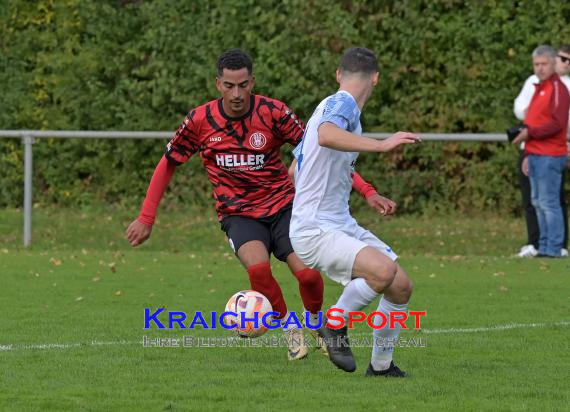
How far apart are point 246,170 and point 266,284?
0.75 m

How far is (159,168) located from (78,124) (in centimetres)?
1209

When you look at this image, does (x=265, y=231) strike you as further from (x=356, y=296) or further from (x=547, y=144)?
(x=547, y=144)

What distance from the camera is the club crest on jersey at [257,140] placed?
8812 mm

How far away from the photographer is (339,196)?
7652mm

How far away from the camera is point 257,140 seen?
8.82 metres

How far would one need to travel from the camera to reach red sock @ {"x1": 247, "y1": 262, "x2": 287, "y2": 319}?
8555mm

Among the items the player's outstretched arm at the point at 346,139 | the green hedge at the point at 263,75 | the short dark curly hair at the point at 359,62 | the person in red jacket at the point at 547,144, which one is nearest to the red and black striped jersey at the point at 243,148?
the short dark curly hair at the point at 359,62

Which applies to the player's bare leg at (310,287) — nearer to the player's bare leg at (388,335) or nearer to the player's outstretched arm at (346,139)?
the player's bare leg at (388,335)

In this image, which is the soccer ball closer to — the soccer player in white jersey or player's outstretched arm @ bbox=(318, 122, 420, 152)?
the soccer player in white jersey

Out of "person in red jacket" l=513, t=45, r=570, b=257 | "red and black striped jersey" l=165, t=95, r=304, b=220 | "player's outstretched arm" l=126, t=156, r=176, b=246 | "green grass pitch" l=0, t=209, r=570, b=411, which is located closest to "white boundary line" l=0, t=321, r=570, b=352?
"green grass pitch" l=0, t=209, r=570, b=411

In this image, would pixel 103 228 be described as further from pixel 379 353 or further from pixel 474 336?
pixel 379 353

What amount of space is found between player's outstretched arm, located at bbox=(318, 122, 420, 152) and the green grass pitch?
124cm

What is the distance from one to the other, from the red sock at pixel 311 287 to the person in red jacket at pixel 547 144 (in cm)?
631

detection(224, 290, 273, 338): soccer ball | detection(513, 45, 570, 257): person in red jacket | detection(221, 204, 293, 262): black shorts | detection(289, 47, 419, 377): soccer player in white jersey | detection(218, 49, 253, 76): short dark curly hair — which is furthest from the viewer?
detection(513, 45, 570, 257): person in red jacket
